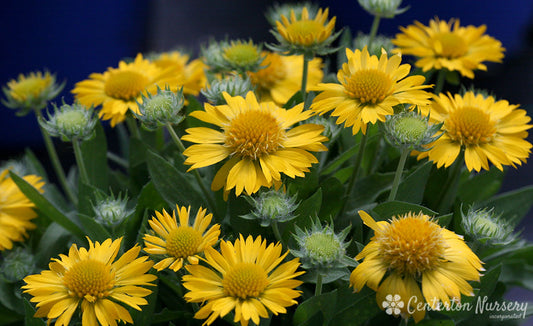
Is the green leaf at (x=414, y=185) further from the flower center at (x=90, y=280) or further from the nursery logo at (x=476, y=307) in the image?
the flower center at (x=90, y=280)

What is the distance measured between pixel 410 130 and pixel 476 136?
0.12 m

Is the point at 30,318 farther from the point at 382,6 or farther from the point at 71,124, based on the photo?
the point at 382,6

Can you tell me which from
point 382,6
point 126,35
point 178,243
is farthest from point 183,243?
point 126,35

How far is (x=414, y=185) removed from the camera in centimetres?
62

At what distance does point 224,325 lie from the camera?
629 millimetres

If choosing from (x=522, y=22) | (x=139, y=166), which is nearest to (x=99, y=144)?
(x=139, y=166)

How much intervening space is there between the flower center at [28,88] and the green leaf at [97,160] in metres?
0.13

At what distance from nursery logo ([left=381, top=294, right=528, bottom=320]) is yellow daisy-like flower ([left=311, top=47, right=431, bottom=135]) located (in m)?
0.17

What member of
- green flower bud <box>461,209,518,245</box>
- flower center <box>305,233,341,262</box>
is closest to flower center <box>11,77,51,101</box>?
Result: flower center <box>305,233,341,262</box>

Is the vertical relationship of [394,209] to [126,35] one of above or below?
below

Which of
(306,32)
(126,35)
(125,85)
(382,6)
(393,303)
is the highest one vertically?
(126,35)

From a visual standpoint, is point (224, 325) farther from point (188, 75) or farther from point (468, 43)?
point (468, 43)

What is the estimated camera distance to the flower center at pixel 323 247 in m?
0.50

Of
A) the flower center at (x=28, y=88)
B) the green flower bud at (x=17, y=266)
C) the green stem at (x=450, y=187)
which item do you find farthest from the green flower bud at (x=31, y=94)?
the green stem at (x=450, y=187)
